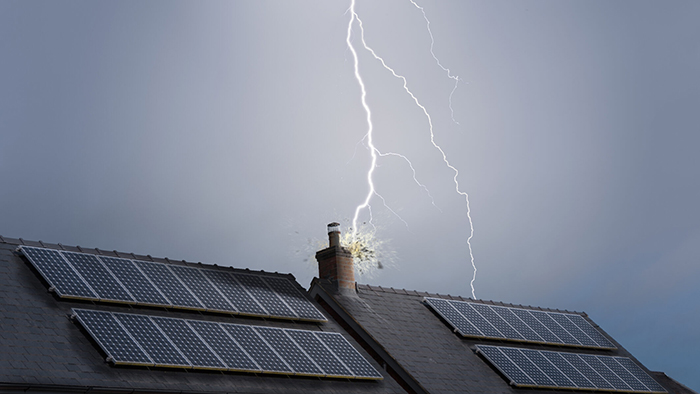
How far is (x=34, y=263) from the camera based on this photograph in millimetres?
19234

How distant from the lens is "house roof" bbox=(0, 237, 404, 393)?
15.6 meters

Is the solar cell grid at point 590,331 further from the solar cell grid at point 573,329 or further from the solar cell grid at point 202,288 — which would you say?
the solar cell grid at point 202,288

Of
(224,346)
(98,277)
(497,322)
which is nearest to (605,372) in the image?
(497,322)

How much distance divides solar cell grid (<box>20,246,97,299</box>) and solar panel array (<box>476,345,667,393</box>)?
12669 millimetres

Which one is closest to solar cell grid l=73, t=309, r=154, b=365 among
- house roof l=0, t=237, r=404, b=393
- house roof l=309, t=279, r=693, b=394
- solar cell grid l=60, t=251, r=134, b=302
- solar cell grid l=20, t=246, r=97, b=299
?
house roof l=0, t=237, r=404, b=393

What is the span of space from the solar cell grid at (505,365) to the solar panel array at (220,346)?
5338 millimetres

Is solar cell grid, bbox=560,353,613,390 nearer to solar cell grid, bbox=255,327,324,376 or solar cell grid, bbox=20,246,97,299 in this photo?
solar cell grid, bbox=255,327,324,376

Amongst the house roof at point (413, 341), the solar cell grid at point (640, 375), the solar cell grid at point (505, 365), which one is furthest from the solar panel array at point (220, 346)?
the solar cell grid at point (640, 375)

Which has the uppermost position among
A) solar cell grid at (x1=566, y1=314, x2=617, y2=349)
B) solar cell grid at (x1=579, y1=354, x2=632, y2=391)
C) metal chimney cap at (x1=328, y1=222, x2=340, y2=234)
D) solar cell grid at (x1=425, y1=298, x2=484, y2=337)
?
metal chimney cap at (x1=328, y1=222, x2=340, y2=234)

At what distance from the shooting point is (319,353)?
21.1 metres

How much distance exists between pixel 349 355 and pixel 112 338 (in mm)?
6653

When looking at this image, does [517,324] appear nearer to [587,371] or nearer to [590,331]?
[587,371]

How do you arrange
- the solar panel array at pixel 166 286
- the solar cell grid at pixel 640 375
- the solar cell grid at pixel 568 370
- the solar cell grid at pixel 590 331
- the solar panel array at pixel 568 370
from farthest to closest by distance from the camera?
the solar cell grid at pixel 590 331
the solar cell grid at pixel 640 375
the solar cell grid at pixel 568 370
the solar panel array at pixel 568 370
the solar panel array at pixel 166 286

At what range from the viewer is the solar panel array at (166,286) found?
63.4 feet
